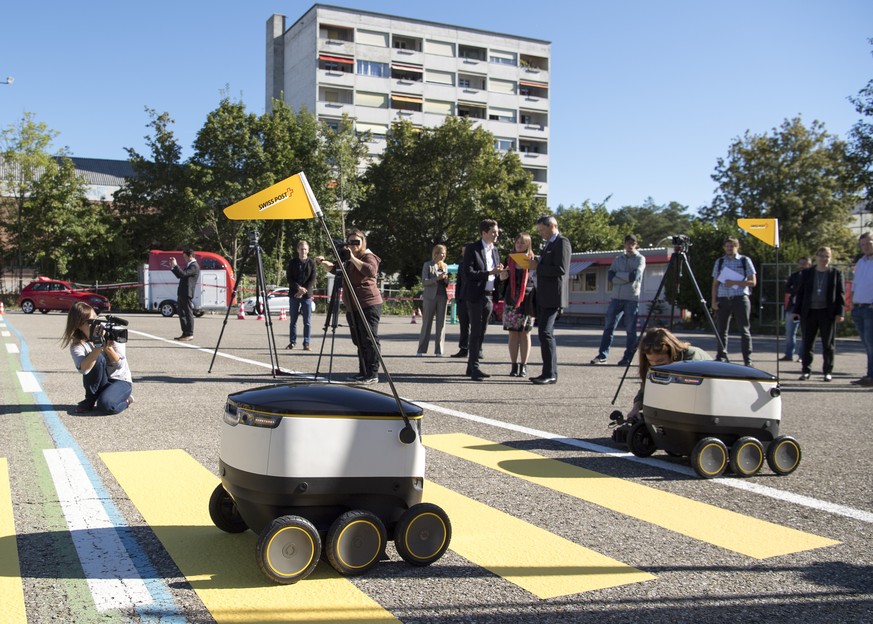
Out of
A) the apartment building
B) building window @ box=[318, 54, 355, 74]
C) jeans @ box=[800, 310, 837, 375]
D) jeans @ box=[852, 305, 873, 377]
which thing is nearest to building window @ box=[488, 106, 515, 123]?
the apartment building

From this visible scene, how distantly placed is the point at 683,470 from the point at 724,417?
21.2 inches

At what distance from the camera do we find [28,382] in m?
9.51

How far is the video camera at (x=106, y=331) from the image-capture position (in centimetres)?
706

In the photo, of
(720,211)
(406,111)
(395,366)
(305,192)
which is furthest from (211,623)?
(406,111)

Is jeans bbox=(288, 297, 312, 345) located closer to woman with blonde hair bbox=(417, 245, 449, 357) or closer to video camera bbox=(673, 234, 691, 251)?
woman with blonde hair bbox=(417, 245, 449, 357)

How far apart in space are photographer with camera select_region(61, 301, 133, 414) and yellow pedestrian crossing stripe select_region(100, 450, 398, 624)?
2.54 m

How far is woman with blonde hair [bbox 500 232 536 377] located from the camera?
10703 mm

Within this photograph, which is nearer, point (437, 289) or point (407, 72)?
point (437, 289)

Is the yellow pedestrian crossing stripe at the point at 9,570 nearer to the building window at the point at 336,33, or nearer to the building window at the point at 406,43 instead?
the building window at the point at 336,33

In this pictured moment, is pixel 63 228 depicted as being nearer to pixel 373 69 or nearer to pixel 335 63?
pixel 335 63

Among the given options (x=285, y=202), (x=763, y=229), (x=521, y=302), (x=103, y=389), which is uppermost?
(x=763, y=229)

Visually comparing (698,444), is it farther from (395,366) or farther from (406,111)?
(406,111)

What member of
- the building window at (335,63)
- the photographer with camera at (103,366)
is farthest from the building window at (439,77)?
the photographer with camera at (103,366)

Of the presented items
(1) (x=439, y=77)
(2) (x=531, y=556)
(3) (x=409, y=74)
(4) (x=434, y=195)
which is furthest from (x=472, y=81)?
(2) (x=531, y=556)
